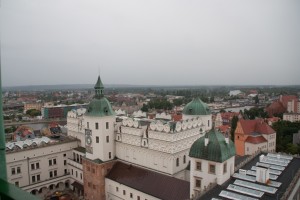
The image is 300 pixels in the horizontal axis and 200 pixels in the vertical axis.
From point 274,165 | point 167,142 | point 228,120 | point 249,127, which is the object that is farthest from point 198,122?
point 228,120

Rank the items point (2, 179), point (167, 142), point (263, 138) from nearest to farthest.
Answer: point (2, 179), point (167, 142), point (263, 138)

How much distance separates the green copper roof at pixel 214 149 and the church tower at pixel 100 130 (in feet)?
40.9

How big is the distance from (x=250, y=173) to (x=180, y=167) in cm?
870

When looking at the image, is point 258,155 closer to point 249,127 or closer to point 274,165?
point 274,165

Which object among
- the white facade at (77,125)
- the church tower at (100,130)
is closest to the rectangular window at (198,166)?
the church tower at (100,130)

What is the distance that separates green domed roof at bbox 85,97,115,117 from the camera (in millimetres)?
27859

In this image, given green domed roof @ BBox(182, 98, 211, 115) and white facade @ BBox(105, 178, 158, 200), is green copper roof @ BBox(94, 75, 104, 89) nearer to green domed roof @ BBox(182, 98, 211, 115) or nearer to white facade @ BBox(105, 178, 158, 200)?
white facade @ BBox(105, 178, 158, 200)

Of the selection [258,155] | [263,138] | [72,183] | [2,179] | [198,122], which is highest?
[2,179]

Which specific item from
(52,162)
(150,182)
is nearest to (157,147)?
(150,182)

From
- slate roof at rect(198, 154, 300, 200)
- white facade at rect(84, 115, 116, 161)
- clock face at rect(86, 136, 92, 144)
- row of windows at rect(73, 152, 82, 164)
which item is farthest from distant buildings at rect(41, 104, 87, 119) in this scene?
slate roof at rect(198, 154, 300, 200)

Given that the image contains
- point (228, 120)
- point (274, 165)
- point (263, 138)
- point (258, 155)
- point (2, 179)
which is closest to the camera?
point (2, 179)

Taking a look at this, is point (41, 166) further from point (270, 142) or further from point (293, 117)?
point (293, 117)

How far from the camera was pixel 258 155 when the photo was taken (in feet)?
69.8

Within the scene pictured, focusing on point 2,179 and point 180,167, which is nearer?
point 2,179
